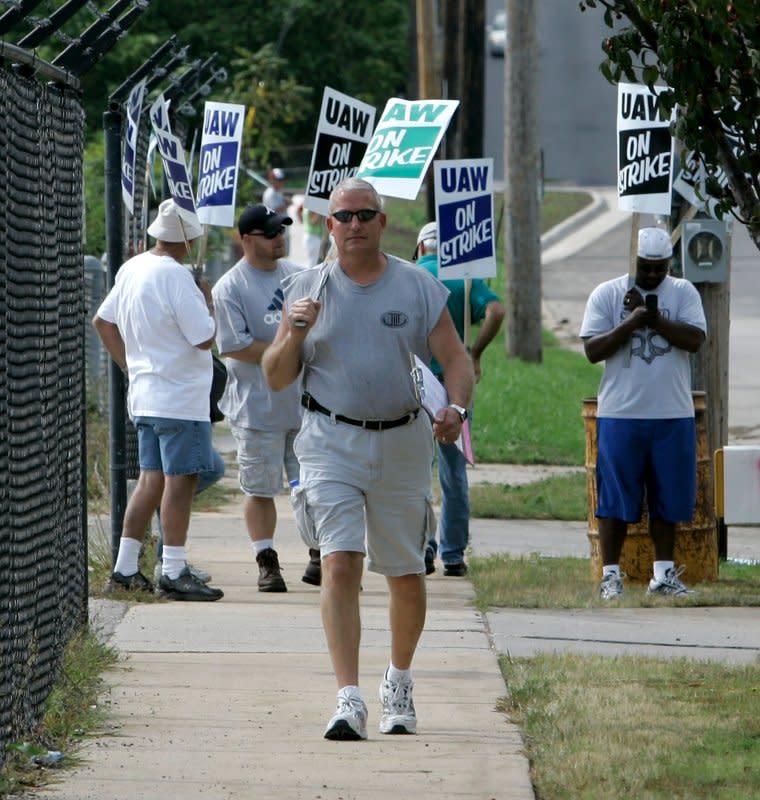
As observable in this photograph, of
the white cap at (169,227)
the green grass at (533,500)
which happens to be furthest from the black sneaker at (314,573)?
the green grass at (533,500)

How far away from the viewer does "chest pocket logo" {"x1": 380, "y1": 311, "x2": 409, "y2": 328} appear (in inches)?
249

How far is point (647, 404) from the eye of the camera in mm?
9078

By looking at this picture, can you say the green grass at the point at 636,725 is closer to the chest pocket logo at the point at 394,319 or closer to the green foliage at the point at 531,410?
the chest pocket logo at the point at 394,319

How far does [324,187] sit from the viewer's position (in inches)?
425

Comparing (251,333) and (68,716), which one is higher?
(251,333)

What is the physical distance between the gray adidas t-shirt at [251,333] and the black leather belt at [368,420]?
2.73 meters

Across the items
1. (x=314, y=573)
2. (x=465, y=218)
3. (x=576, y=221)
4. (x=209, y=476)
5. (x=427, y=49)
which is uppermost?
(x=427, y=49)

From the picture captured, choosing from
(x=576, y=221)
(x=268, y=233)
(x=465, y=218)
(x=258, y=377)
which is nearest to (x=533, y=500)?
(x=465, y=218)

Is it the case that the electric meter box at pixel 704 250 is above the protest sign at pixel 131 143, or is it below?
below

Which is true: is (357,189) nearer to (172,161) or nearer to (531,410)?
(172,161)

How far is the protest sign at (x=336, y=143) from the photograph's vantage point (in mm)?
10734

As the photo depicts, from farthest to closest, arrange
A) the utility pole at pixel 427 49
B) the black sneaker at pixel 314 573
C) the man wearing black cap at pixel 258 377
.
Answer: the utility pole at pixel 427 49, the black sneaker at pixel 314 573, the man wearing black cap at pixel 258 377

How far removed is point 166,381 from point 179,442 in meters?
0.30

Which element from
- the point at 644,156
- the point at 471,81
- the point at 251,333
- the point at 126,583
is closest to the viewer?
the point at 126,583
